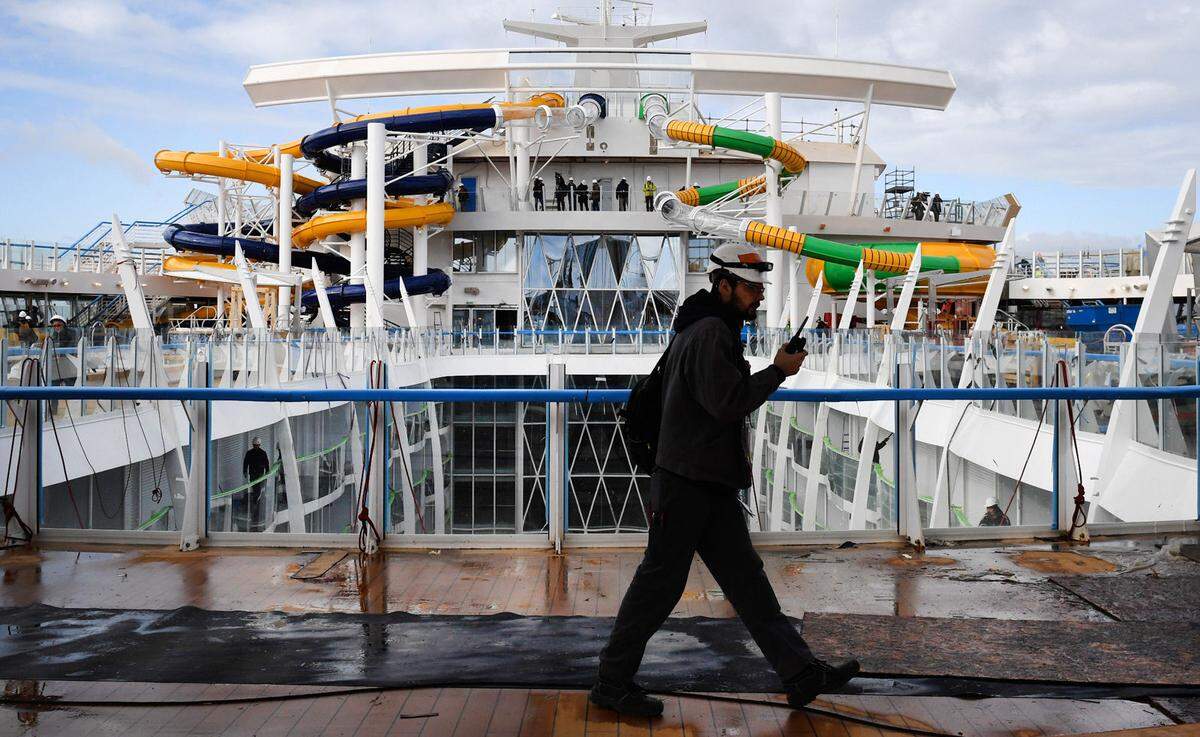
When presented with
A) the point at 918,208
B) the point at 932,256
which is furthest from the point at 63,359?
the point at 918,208

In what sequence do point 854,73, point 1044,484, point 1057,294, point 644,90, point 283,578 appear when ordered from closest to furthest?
point 283,578 → point 1044,484 → point 644,90 → point 854,73 → point 1057,294

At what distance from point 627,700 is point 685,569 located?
0.51m

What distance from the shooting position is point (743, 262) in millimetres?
3904

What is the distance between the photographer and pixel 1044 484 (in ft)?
24.9

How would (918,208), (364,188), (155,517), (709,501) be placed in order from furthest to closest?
(918,208)
(364,188)
(155,517)
(709,501)

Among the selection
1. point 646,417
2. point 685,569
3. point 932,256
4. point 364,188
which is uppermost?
point 364,188

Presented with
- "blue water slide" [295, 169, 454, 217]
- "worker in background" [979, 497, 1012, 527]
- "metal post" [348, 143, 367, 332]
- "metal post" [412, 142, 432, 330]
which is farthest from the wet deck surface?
"metal post" [412, 142, 432, 330]

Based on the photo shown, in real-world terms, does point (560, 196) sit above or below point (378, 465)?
above

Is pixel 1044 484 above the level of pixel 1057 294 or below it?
below

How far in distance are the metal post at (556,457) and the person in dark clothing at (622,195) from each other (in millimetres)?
36367

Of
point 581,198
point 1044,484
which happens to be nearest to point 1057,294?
point 581,198

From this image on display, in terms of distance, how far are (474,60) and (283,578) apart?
106 feet

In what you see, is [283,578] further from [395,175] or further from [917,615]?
[395,175]

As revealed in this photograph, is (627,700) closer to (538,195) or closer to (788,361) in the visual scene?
(788,361)
